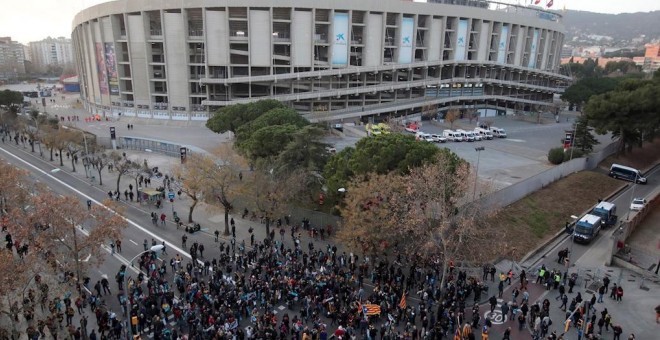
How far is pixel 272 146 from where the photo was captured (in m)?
35.2

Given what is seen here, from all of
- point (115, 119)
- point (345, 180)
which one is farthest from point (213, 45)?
point (345, 180)

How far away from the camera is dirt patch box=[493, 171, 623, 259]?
100 feet

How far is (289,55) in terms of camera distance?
245 ft

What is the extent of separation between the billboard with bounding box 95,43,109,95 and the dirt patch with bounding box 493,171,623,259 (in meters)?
74.1

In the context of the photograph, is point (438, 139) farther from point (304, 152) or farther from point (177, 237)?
point (177, 237)

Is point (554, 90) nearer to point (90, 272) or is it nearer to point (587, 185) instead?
point (587, 185)

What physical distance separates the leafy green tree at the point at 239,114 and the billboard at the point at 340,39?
29.5 m

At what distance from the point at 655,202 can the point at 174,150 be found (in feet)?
155

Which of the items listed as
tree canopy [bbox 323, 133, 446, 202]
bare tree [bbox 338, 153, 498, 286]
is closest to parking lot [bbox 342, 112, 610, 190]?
tree canopy [bbox 323, 133, 446, 202]

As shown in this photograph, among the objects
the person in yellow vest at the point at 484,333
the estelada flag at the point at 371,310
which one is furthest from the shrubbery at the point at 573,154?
the estelada flag at the point at 371,310

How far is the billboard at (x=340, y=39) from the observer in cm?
7375

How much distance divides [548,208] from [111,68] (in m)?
73.8

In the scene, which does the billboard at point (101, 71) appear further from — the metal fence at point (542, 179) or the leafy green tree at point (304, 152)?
the metal fence at point (542, 179)

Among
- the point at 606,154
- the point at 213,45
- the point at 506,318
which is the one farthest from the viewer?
the point at 213,45
